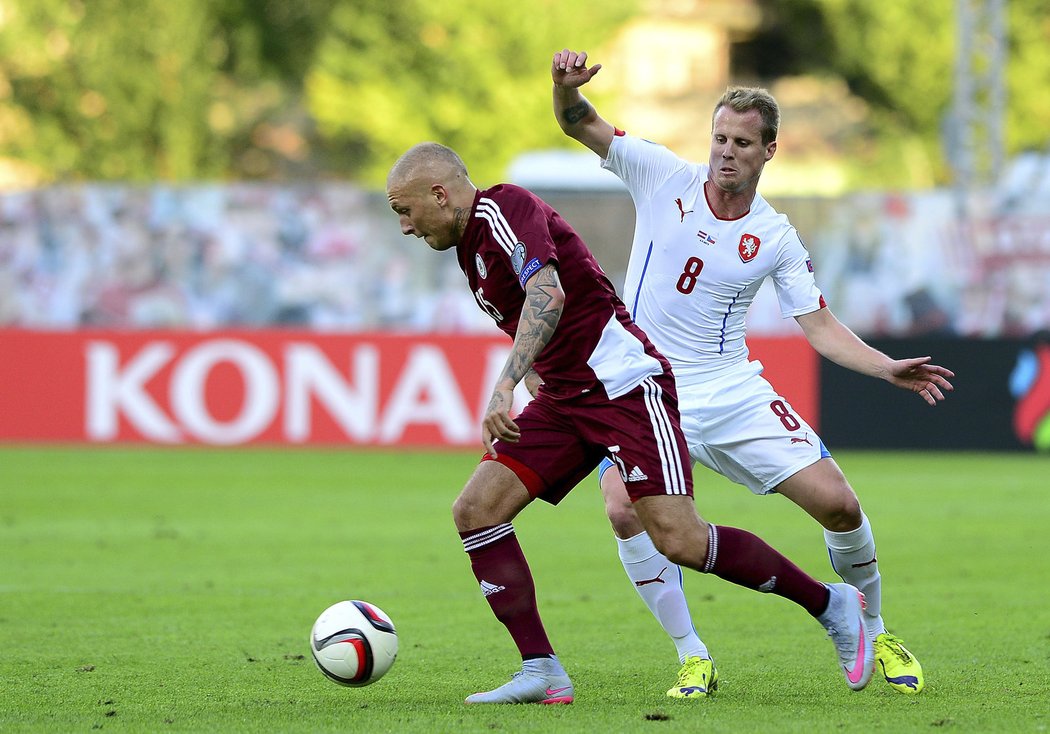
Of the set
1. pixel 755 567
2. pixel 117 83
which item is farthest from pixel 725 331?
pixel 117 83

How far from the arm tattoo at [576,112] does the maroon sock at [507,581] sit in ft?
5.54

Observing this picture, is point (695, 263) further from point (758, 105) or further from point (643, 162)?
point (758, 105)

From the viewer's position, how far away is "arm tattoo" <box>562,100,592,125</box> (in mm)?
6805

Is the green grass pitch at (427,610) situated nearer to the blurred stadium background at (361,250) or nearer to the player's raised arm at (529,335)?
the player's raised arm at (529,335)

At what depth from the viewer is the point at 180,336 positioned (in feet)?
63.8

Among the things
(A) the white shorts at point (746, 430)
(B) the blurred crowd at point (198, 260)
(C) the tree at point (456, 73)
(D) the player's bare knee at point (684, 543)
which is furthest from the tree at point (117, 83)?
(D) the player's bare knee at point (684, 543)

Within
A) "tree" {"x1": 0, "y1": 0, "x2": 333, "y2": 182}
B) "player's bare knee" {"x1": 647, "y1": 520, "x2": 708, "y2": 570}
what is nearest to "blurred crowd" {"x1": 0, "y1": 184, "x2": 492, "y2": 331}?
"tree" {"x1": 0, "y1": 0, "x2": 333, "y2": 182}

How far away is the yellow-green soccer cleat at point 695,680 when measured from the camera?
6434mm

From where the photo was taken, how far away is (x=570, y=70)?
6.55 metres

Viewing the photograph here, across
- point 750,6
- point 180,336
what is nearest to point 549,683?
point 180,336

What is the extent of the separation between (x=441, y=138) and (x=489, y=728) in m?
30.7

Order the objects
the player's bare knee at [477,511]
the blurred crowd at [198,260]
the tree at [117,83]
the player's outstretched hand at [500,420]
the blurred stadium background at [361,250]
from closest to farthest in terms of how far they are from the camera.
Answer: the player's outstretched hand at [500,420], the player's bare knee at [477,511], the blurred stadium background at [361,250], the blurred crowd at [198,260], the tree at [117,83]

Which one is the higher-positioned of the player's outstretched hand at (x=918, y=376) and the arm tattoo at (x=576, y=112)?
the arm tattoo at (x=576, y=112)

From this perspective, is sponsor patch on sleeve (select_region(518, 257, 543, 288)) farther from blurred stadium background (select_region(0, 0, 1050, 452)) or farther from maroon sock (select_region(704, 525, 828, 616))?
blurred stadium background (select_region(0, 0, 1050, 452))
